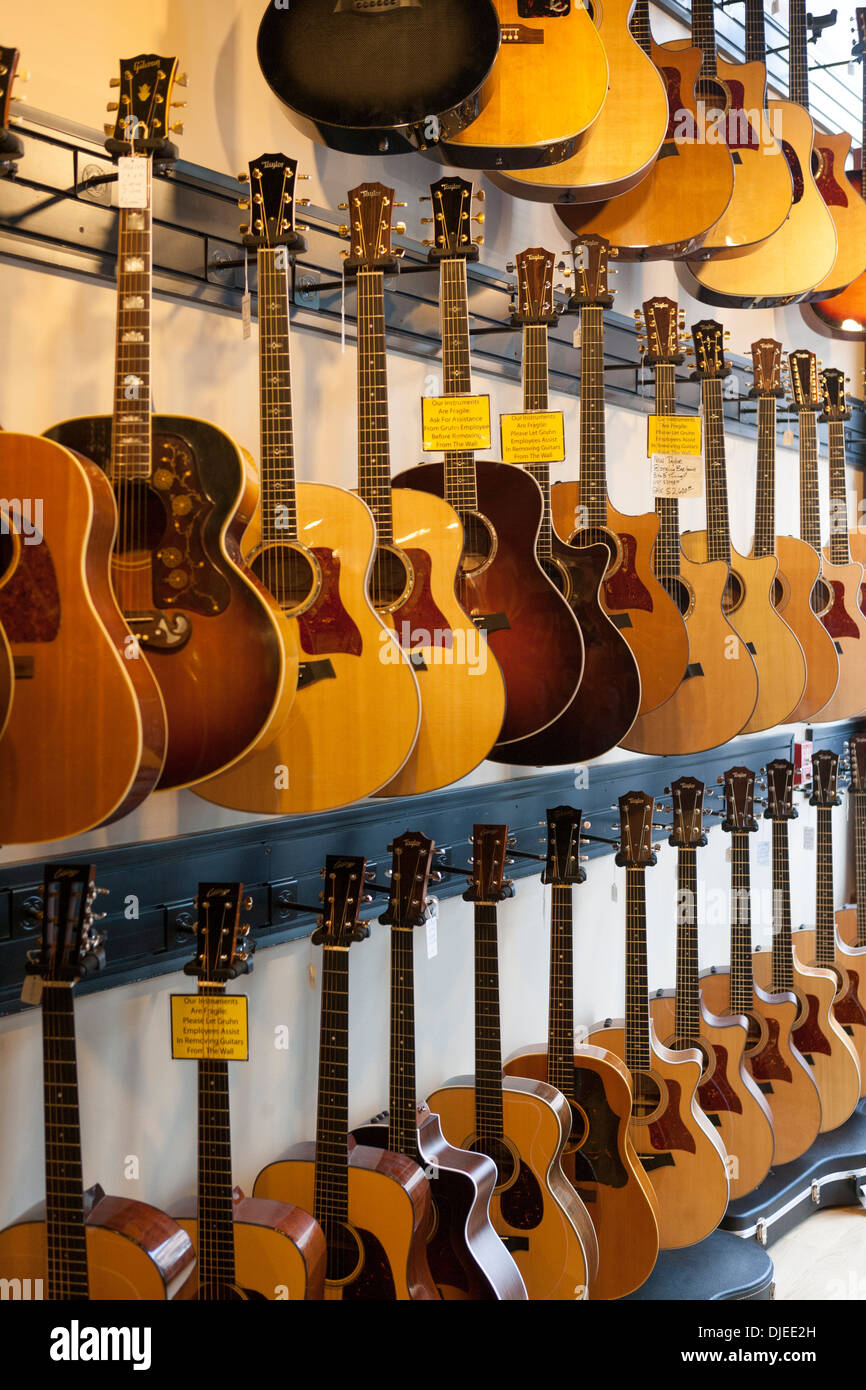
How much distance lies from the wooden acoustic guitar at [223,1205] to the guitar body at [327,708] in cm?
17

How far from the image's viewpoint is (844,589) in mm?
3447

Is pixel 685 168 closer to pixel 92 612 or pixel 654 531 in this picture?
pixel 654 531

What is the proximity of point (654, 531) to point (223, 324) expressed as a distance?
39.7 inches

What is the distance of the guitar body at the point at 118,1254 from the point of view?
1.68m

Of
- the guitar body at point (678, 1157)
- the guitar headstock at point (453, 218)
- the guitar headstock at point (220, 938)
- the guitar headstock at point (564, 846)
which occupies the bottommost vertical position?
the guitar body at point (678, 1157)

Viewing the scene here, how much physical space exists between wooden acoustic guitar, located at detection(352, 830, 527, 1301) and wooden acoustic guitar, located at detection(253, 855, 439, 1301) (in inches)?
2.8

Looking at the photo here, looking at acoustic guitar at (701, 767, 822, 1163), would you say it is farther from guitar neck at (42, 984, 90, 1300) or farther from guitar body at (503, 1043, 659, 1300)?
guitar neck at (42, 984, 90, 1300)

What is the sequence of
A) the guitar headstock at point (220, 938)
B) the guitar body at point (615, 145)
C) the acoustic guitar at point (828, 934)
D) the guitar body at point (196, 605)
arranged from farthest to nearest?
the acoustic guitar at point (828, 934) → the guitar body at point (615, 145) → the guitar headstock at point (220, 938) → the guitar body at point (196, 605)

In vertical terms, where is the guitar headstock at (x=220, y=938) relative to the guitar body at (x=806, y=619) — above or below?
below

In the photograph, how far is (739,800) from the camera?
313 centimetres

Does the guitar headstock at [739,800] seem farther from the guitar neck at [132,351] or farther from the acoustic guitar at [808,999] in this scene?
the guitar neck at [132,351]

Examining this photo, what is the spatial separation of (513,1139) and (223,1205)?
2.34 feet

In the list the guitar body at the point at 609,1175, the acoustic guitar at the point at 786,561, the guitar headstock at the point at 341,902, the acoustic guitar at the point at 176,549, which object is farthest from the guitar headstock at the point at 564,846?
the acoustic guitar at the point at 176,549
